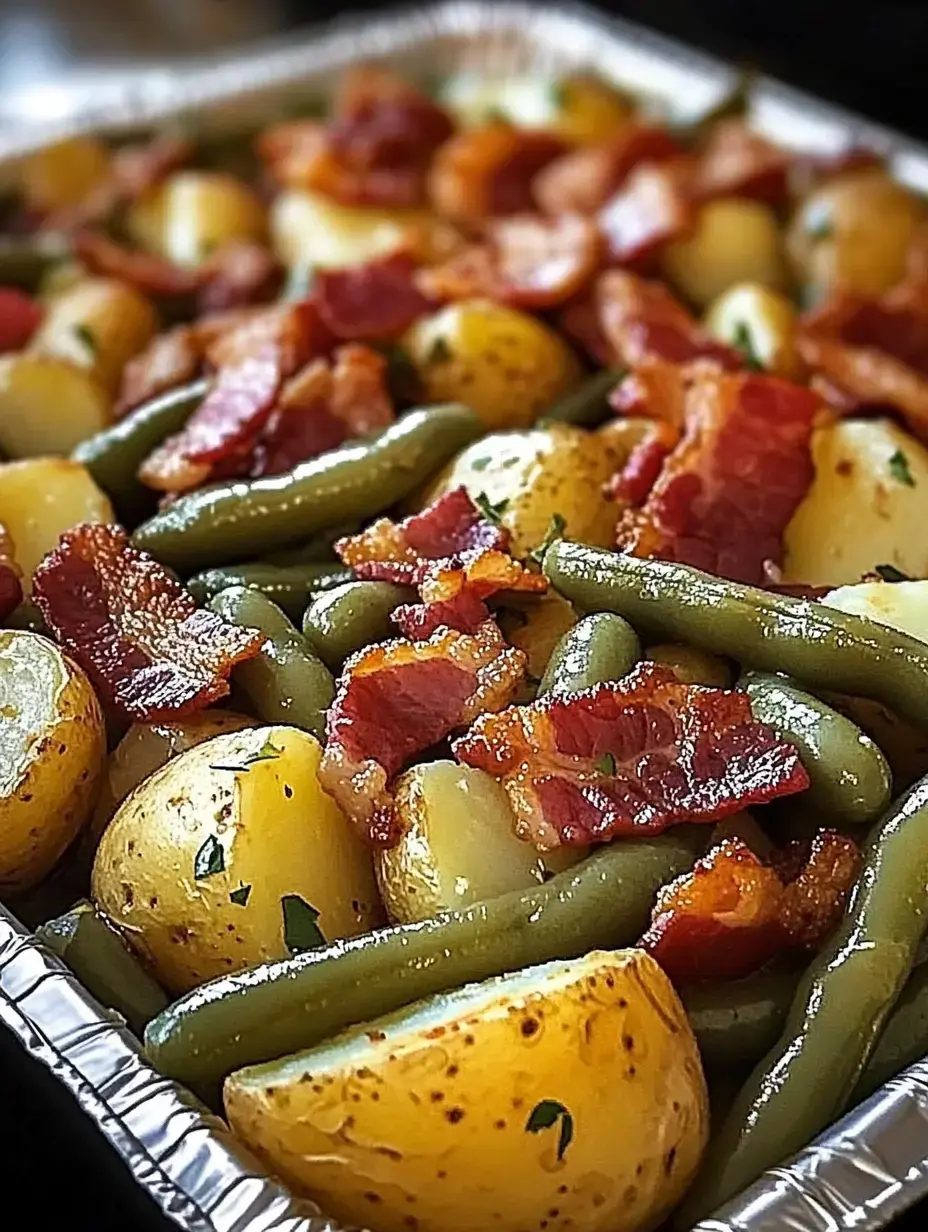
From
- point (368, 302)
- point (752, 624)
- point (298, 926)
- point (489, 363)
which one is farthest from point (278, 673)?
point (368, 302)

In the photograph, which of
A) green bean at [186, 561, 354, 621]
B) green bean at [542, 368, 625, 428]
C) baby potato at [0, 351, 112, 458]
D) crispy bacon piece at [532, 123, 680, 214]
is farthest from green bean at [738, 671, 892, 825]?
crispy bacon piece at [532, 123, 680, 214]

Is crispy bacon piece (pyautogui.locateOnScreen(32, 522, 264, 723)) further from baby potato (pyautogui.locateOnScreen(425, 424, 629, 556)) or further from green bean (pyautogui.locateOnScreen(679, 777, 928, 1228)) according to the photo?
green bean (pyautogui.locateOnScreen(679, 777, 928, 1228))

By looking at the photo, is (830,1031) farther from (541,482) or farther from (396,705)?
(541,482)

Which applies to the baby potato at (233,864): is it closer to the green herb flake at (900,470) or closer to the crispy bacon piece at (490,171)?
the green herb flake at (900,470)

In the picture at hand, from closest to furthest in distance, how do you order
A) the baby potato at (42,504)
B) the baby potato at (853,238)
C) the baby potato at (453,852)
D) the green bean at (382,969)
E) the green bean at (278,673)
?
the green bean at (382,969) → the baby potato at (453,852) → the green bean at (278,673) → the baby potato at (42,504) → the baby potato at (853,238)

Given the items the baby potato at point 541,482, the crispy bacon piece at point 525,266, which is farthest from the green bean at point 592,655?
the crispy bacon piece at point 525,266

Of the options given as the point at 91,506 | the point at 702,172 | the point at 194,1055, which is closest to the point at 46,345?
the point at 91,506
